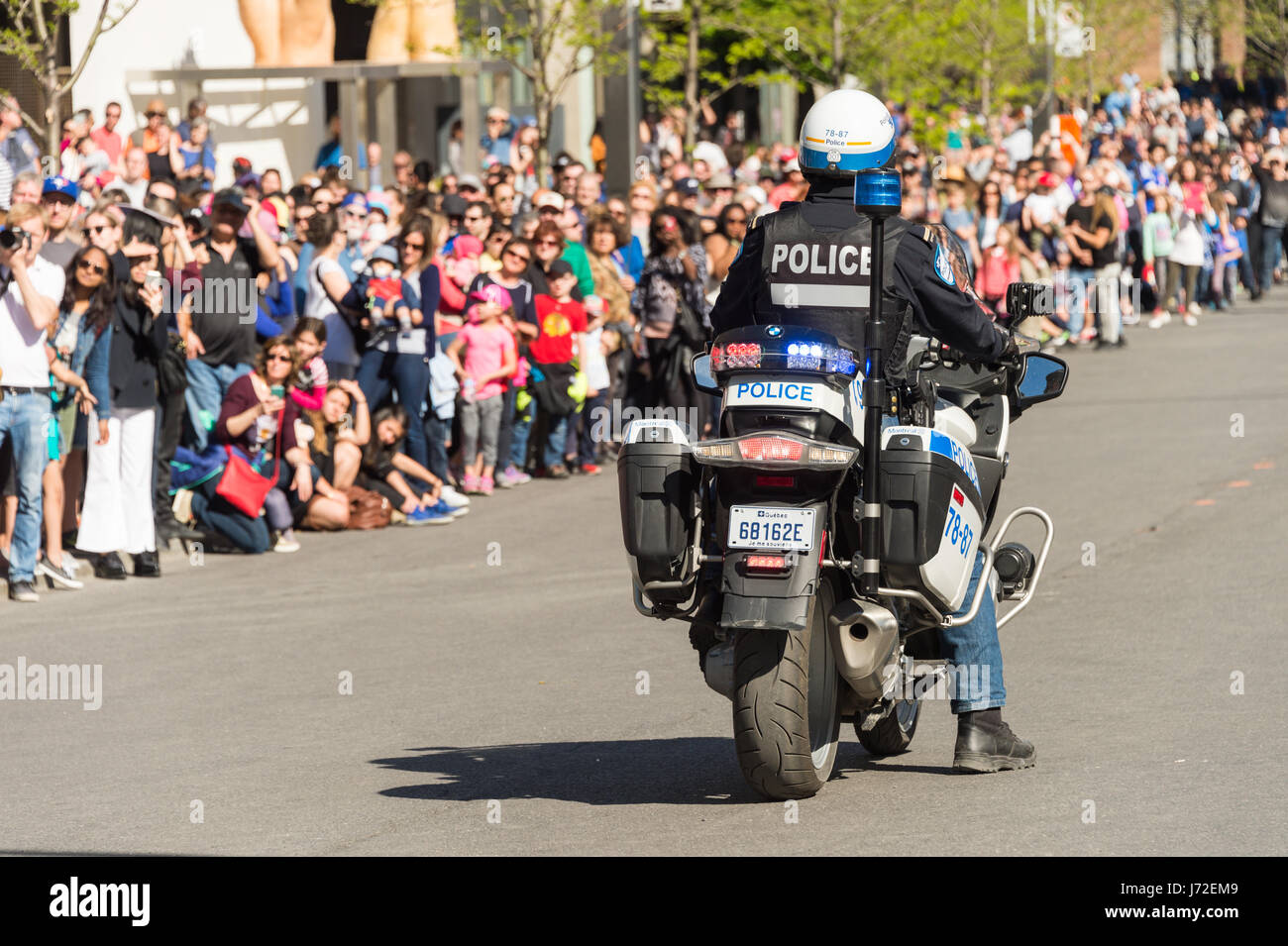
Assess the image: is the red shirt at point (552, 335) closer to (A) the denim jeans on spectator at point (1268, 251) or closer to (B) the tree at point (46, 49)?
(B) the tree at point (46, 49)

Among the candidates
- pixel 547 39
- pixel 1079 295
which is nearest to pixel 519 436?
pixel 547 39

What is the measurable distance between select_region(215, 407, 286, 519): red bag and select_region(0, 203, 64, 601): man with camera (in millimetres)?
1494

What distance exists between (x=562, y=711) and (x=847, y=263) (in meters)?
2.55

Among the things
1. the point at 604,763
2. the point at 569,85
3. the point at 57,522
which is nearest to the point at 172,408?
the point at 57,522

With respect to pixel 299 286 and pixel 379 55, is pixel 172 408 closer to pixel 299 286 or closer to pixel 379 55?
pixel 299 286

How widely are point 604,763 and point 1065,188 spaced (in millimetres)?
18996

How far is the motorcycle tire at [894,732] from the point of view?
23.5 ft

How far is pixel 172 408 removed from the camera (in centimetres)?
1284

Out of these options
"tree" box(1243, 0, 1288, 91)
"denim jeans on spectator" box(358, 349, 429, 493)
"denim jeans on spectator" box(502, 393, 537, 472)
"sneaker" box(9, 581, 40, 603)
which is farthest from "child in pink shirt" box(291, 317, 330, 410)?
"tree" box(1243, 0, 1288, 91)

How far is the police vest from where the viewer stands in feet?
21.1

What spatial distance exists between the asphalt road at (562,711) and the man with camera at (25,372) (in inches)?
12.5

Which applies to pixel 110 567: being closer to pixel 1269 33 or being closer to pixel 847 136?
pixel 847 136

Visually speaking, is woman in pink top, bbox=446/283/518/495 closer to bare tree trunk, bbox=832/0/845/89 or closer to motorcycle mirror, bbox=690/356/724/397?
motorcycle mirror, bbox=690/356/724/397

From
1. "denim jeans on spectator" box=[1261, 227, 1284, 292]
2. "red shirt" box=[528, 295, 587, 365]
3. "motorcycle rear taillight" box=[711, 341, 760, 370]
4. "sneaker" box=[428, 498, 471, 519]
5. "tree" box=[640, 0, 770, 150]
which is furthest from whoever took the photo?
"denim jeans on spectator" box=[1261, 227, 1284, 292]
